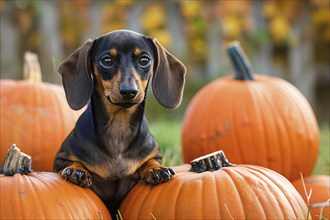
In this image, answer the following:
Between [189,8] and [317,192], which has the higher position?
[189,8]

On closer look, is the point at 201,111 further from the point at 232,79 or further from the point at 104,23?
the point at 104,23

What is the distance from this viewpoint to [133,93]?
2779 mm

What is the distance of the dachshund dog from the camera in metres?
2.94

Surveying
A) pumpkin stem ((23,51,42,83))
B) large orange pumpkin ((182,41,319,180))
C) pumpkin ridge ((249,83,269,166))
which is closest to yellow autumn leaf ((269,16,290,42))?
large orange pumpkin ((182,41,319,180))

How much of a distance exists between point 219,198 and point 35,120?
156cm

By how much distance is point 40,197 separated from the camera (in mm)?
2764

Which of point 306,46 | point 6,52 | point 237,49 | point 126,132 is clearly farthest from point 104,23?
point 126,132

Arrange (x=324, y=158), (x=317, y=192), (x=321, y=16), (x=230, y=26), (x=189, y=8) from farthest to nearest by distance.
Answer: (x=321, y=16) < (x=230, y=26) < (x=189, y=8) < (x=324, y=158) < (x=317, y=192)

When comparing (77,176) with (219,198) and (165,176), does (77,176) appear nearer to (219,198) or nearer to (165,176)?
(165,176)

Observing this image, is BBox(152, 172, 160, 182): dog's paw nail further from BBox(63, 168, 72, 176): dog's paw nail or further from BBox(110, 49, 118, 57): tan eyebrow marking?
BBox(110, 49, 118, 57): tan eyebrow marking

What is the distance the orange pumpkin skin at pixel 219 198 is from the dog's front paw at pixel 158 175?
0.07 ft

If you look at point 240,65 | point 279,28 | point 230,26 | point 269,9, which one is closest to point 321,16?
point 279,28

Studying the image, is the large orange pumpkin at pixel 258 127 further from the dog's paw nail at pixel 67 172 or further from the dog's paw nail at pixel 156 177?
the dog's paw nail at pixel 67 172

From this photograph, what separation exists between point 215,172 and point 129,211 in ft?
1.40
